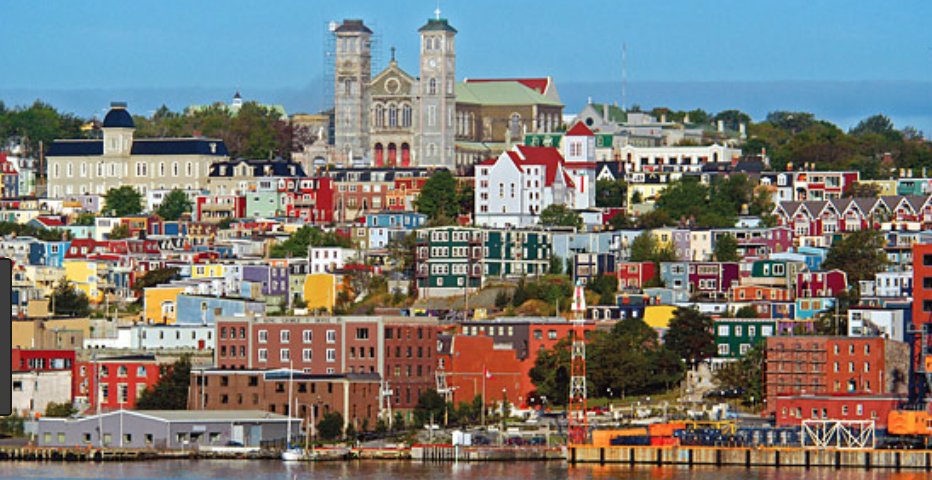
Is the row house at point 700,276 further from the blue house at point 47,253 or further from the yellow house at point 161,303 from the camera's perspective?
the blue house at point 47,253

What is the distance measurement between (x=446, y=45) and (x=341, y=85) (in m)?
5.24

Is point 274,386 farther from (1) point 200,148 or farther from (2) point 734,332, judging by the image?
(1) point 200,148

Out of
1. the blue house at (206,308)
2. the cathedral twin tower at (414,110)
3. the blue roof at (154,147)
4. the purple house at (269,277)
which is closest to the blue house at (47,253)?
the purple house at (269,277)

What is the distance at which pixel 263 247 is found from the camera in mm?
70062

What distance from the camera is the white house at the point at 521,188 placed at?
235 feet

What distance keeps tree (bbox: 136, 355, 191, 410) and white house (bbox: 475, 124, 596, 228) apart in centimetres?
2666

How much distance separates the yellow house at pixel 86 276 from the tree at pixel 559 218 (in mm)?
15364

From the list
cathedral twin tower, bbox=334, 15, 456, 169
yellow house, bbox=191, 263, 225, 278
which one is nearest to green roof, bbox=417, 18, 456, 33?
cathedral twin tower, bbox=334, 15, 456, 169

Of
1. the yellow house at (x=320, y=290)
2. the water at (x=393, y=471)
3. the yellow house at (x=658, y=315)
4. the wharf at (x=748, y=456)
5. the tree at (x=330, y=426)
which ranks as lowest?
the water at (x=393, y=471)

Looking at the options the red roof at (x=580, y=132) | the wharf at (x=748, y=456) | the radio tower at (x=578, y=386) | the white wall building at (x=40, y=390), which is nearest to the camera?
the wharf at (x=748, y=456)

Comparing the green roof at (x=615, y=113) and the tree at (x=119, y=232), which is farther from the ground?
the green roof at (x=615, y=113)

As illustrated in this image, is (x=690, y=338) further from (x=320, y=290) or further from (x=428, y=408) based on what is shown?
(x=320, y=290)

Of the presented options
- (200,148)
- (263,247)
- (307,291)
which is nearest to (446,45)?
(200,148)

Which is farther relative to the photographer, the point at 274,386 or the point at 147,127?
the point at 147,127
